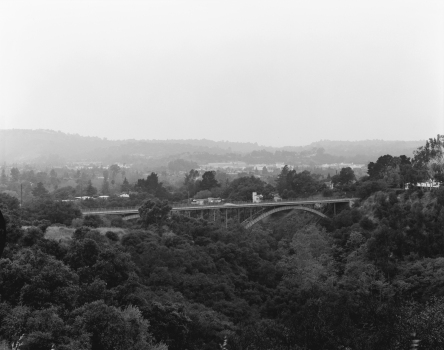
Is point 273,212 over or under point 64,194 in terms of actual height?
under

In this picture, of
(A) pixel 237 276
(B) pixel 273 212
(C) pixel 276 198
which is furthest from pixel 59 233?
(C) pixel 276 198

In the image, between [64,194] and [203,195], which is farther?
[203,195]

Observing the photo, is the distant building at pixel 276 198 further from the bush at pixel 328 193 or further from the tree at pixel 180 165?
the tree at pixel 180 165

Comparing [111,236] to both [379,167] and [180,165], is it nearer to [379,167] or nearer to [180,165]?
[379,167]

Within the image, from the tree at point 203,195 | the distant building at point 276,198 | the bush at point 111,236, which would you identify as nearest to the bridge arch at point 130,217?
the bush at point 111,236

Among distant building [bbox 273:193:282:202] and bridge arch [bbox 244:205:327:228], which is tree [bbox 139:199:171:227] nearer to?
bridge arch [bbox 244:205:327:228]

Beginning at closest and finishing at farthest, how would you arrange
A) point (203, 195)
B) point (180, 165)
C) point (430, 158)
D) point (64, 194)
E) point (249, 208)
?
1. point (249, 208)
2. point (430, 158)
3. point (64, 194)
4. point (203, 195)
5. point (180, 165)

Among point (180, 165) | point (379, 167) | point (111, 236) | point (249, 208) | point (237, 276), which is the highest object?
point (379, 167)

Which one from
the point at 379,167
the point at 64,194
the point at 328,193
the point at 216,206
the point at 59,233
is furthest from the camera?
the point at 64,194
